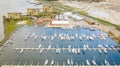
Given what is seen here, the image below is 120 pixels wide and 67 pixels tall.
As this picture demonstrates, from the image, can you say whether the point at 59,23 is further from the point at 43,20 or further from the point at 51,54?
the point at 51,54

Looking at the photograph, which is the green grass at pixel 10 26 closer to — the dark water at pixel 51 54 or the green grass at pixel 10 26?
the green grass at pixel 10 26

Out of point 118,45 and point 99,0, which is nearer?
point 118,45

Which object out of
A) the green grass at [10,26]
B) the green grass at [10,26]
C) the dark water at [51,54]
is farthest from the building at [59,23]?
the green grass at [10,26]

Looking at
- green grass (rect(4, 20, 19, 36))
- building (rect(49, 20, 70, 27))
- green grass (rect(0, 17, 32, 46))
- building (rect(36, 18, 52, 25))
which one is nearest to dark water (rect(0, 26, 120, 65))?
green grass (rect(0, 17, 32, 46))

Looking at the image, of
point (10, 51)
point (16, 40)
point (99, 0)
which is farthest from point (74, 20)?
point (99, 0)

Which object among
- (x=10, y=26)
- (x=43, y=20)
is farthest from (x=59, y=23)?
(x=10, y=26)

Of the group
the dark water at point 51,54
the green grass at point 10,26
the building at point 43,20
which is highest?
the building at point 43,20

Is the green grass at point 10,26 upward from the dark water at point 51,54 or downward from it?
downward

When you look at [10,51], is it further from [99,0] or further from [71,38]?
[99,0]

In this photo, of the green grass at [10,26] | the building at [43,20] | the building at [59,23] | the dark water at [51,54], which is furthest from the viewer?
the building at [43,20]

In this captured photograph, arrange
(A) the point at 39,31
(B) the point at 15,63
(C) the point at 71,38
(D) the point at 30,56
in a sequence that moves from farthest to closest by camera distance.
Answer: (A) the point at 39,31 < (C) the point at 71,38 < (D) the point at 30,56 < (B) the point at 15,63

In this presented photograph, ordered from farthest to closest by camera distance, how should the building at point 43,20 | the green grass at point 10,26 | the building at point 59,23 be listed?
the building at point 43,20 → the building at point 59,23 → the green grass at point 10,26
